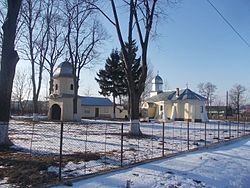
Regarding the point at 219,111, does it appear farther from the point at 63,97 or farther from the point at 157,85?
the point at 63,97

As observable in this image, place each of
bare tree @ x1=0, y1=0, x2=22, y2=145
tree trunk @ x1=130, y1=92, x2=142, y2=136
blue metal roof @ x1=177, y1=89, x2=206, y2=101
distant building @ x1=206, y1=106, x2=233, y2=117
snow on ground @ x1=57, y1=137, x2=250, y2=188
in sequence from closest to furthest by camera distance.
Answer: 1. snow on ground @ x1=57, y1=137, x2=250, y2=188
2. bare tree @ x1=0, y1=0, x2=22, y2=145
3. tree trunk @ x1=130, y1=92, x2=142, y2=136
4. blue metal roof @ x1=177, y1=89, x2=206, y2=101
5. distant building @ x1=206, y1=106, x2=233, y2=117

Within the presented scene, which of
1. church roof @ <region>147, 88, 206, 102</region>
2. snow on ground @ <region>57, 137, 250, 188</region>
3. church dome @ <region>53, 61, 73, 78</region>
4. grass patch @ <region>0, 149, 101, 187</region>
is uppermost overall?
church dome @ <region>53, 61, 73, 78</region>

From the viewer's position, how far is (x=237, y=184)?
7938 millimetres

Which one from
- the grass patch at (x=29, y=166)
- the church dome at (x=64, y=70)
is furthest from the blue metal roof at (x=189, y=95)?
the grass patch at (x=29, y=166)

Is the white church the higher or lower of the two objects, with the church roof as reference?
lower

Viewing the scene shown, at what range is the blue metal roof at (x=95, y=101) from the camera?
56625 mm

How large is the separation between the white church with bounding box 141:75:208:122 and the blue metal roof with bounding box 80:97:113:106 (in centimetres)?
729

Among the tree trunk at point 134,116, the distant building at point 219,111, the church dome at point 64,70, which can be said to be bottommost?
the tree trunk at point 134,116

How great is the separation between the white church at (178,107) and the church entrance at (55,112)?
15884mm

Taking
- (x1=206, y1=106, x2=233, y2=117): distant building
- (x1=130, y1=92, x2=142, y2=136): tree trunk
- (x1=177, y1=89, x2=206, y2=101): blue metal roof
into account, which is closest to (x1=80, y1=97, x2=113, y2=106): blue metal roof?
(x1=177, y1=89, x2=206, y2=101): blue metal roof

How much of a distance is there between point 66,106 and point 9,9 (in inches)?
1093

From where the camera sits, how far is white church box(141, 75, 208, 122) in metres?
48.5

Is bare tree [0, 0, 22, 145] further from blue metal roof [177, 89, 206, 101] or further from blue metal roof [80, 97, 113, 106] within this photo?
blue metal roof [80, 97, 113, 106]

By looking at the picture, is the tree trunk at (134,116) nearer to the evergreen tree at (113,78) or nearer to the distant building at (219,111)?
the evergreen tree at (113,78)
